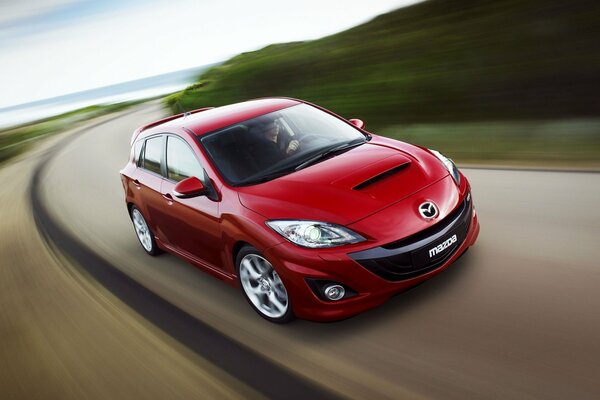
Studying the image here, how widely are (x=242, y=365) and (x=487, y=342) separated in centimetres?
162

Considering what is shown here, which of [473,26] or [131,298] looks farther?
[473,26]

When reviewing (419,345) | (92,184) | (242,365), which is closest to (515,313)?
(419,345)

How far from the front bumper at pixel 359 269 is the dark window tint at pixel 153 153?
92.4 inches

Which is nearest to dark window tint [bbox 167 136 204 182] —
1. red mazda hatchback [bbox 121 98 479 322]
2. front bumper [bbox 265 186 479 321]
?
red mazda hatchback [bbox 121 98 479 322]

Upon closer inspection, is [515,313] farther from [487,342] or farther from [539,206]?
[539,206]

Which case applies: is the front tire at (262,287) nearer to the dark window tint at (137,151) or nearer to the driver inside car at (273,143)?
the driver inside car at (273,143)

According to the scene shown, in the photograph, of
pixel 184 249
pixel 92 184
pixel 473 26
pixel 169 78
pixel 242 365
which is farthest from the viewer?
pixel 169 78

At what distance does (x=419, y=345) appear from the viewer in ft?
12.5

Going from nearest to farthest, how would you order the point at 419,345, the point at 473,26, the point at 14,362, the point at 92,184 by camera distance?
1. the point at 419,345
2. the point at 14,362
3. the point at 92,184
4. the point at 473,26

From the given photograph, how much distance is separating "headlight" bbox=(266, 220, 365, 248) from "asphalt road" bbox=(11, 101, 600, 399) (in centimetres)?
69

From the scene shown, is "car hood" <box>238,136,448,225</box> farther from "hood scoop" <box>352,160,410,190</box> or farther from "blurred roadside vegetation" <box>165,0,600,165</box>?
"blurred roadside vegetation" <box>165,0,600,165</box>

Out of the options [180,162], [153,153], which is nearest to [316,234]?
[180,162]

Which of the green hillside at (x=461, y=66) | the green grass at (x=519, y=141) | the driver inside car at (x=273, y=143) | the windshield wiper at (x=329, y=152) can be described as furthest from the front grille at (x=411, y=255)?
the green hillside at (x=461, y=66)

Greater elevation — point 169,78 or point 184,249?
point 184,249
